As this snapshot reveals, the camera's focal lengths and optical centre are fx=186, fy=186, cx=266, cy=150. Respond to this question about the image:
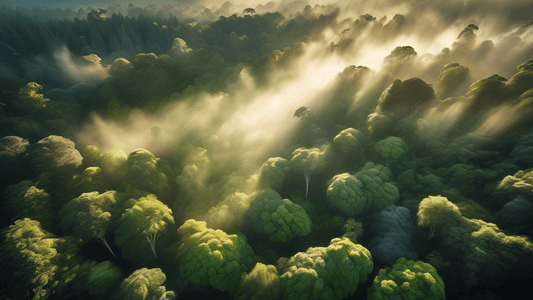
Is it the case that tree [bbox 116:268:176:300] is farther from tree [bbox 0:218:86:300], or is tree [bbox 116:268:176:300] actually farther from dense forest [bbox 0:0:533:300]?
tree [bbox 0:218:86:300]

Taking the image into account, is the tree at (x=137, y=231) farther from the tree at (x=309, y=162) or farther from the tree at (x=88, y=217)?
the tree at (x=309, y=162)

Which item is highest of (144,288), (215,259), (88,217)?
(88,217)

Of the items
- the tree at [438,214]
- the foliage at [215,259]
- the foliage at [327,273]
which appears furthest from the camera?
the tree at [438,214]

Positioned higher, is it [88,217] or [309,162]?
[309,162]

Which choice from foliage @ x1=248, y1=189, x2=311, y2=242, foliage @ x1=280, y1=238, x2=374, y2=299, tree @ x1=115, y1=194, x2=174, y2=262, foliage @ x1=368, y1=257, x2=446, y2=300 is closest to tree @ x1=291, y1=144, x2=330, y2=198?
foliage @ x1=248, y1=189, x2=311, y2=242

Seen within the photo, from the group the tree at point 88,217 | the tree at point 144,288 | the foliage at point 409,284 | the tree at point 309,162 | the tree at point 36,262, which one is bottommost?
the foliage at point 409,284

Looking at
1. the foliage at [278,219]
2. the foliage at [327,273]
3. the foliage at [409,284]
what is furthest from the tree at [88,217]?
the foliage at [409,284]

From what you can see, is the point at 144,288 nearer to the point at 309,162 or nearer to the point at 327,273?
the point at 327,273

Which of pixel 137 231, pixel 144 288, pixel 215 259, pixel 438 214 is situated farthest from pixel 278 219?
pixel 438 214

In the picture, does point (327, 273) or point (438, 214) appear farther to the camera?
point (438, 214)
